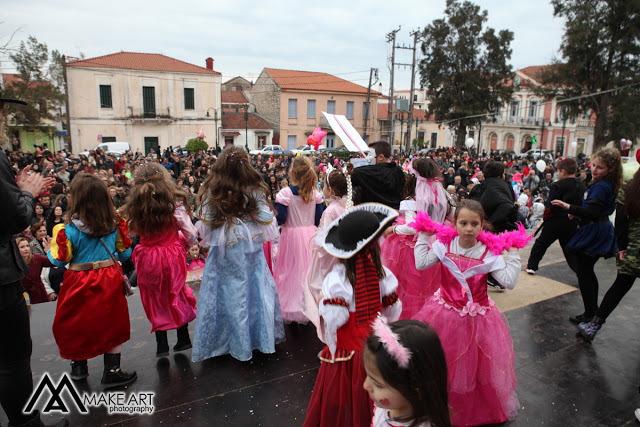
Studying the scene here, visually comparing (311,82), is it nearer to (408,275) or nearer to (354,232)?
(408,275)

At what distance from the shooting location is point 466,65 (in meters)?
34.8

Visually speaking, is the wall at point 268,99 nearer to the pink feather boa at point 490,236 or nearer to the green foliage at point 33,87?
the green foliage at point 33,87

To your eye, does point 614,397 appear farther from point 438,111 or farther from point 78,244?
point 438,111

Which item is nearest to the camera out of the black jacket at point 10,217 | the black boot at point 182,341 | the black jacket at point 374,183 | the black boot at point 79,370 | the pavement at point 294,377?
the black jacket at point 10,217

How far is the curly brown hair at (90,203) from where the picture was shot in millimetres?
3158

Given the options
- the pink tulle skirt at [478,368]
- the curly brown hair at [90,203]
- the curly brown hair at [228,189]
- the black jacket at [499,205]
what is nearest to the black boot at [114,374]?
the curly brown hair at [90,203]

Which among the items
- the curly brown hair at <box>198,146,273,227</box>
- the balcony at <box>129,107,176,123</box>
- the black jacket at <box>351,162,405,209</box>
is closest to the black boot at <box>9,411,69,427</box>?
the curly brown hair at <box>198,146,273,227</box>

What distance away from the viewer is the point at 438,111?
3575 centimetres

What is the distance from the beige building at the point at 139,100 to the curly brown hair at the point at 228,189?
101 ft

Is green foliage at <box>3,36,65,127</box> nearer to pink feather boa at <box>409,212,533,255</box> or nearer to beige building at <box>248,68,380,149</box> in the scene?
beige building at <box>248,68,380,149</box>

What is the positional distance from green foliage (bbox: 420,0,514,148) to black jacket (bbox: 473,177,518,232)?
3152cm

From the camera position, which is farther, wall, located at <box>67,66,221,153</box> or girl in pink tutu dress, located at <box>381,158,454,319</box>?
wall, located at <box>67,66,221,153</box>

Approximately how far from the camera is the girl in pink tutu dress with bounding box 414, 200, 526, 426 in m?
2.71

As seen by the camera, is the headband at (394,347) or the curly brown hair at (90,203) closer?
the headband at (394,347)
